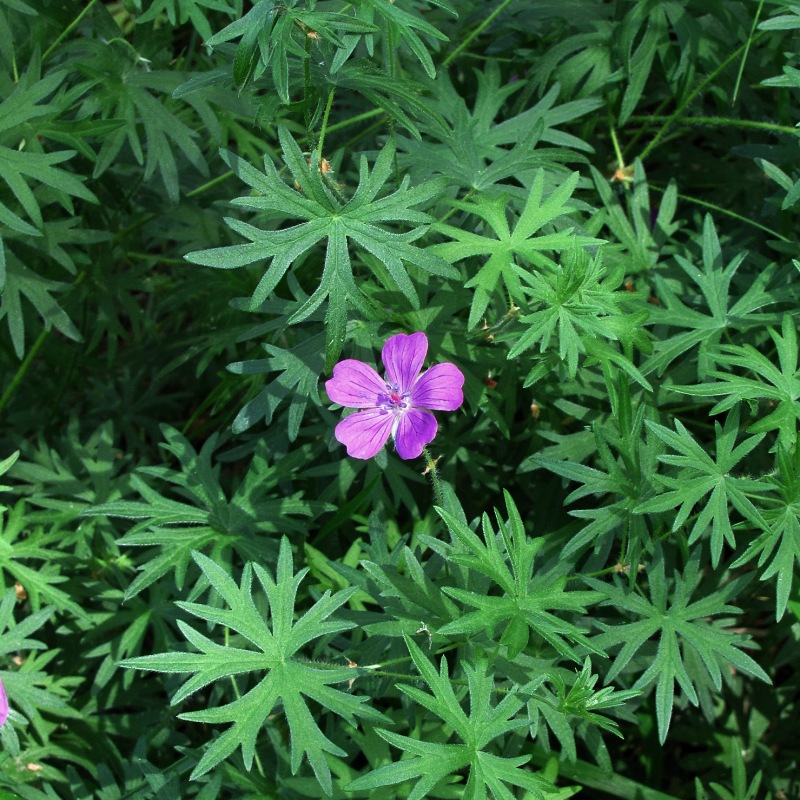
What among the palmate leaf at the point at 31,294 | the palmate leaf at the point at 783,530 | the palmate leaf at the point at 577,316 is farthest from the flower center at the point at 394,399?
the palmate leaf at the point at 31,294

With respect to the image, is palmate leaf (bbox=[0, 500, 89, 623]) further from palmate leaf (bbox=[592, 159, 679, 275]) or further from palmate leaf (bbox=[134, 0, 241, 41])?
palmate leaf (bbox=[592, 159, 679, 275])

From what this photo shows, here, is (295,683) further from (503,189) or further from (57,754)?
(503,189)

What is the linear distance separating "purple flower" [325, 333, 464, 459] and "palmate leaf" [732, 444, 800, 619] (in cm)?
70

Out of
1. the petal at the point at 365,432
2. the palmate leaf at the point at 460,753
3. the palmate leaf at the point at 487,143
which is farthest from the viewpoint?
the palmate leaf at the point at 487,143

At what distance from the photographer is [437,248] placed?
6.60ft

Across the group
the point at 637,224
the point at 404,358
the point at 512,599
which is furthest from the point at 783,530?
the point at 637,224

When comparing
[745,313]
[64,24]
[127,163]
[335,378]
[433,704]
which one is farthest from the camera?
[127,163]

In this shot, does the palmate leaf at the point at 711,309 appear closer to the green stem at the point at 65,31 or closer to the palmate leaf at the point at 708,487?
the palmate leaf at the point at 708,487

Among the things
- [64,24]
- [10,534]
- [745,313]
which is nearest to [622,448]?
[745,313]

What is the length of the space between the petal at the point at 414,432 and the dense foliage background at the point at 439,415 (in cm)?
7

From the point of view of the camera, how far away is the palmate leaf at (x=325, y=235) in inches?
71.4

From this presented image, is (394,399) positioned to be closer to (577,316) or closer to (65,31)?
(577,316)

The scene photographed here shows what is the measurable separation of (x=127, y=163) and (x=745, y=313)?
7.15 feet

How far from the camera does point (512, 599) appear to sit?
5.91 ft
